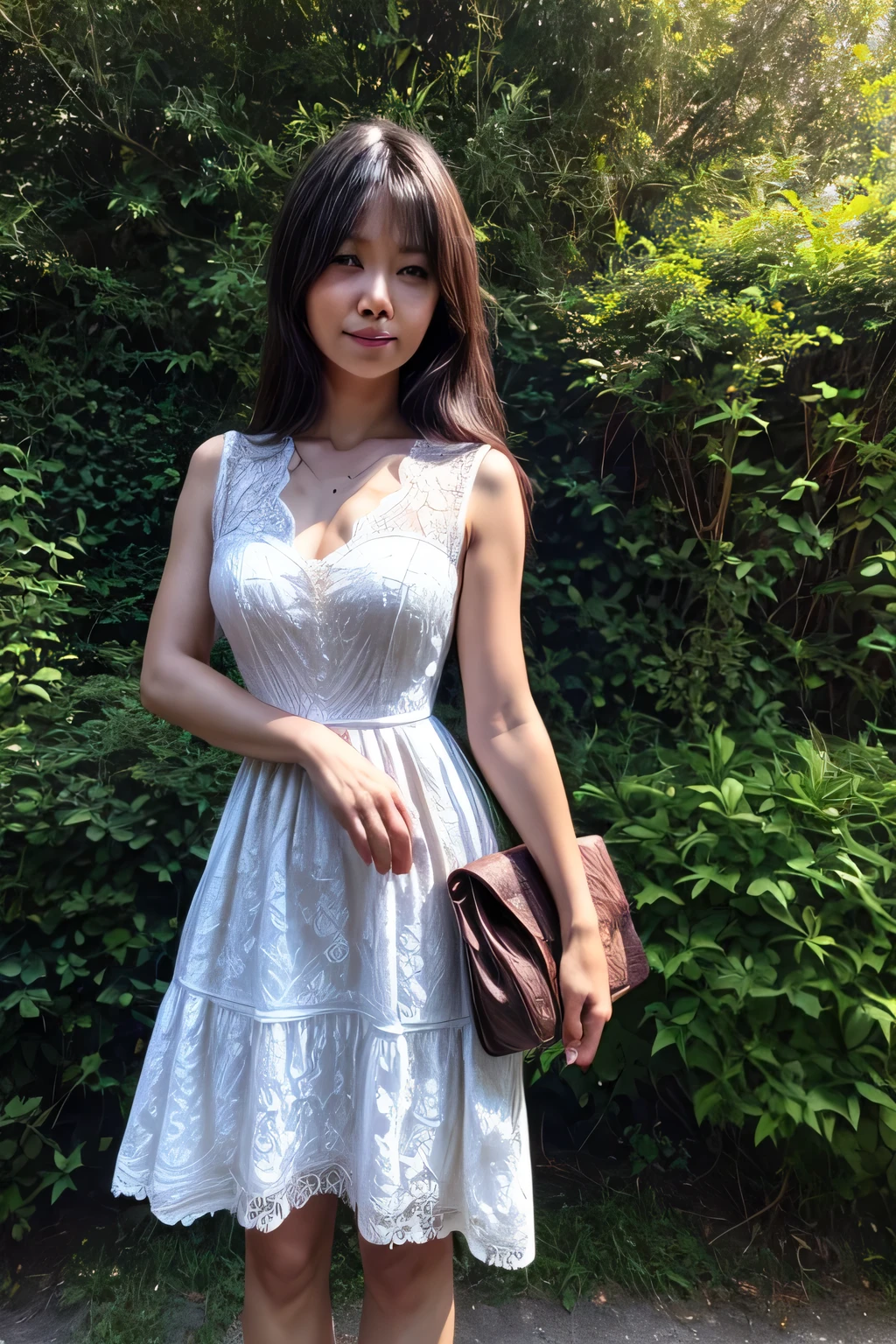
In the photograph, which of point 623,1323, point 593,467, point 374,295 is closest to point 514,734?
point 374,295

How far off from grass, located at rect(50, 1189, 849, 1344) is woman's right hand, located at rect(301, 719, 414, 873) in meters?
1.52

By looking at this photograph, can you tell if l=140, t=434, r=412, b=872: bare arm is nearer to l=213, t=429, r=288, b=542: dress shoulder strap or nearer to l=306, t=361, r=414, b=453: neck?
l=213, t=429, r=288, b=542: dress shoulder strap

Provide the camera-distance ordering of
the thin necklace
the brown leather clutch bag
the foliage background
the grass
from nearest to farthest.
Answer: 1. the brown leather clutch bag
2. the thin necklace
3. the foliage background
4. the grass

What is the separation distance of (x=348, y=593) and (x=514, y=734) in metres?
0.32

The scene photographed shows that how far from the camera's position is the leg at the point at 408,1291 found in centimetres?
134

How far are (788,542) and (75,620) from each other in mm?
1872

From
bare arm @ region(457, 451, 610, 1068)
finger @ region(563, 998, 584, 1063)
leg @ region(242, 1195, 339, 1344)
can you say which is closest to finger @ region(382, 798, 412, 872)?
bare arm @ region(457, 451, 610, 1068)

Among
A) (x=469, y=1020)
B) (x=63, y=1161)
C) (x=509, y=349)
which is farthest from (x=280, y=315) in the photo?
(x=63, y=1161)

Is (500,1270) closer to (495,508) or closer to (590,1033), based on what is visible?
(590,1033)

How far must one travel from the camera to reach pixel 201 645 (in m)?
1.42

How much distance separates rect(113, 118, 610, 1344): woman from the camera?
1234 mm

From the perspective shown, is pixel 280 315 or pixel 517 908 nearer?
pixel 517 908

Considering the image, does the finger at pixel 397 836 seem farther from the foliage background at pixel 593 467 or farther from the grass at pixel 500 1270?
the grass at pixel 500 1270

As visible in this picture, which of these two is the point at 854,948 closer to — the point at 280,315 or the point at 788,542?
the point at 788,542
